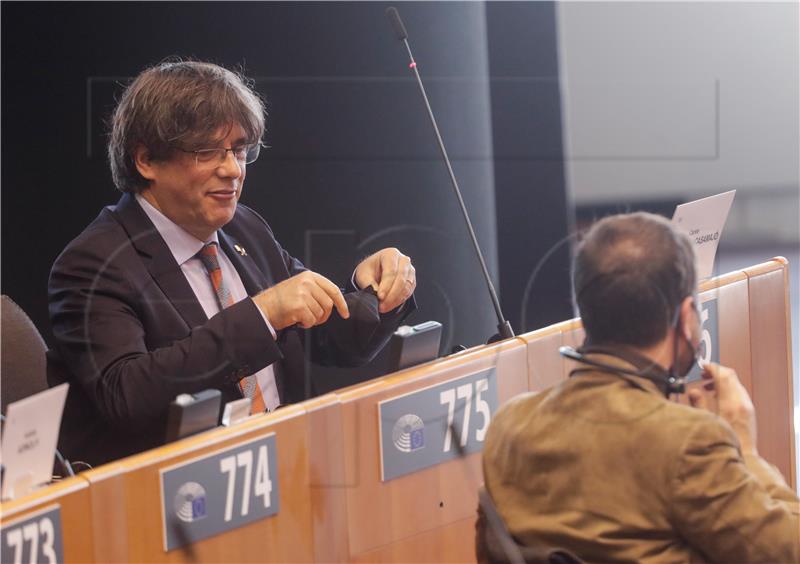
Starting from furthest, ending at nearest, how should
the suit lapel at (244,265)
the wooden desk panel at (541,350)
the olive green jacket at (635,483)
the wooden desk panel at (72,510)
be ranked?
the suit lapel at (244,265) → the wooden desk panel at (541,350) → the wooden desk panel at (72,510) → the olive green jacket at (635,483)

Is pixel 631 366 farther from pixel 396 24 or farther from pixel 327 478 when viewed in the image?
pixel 396 24

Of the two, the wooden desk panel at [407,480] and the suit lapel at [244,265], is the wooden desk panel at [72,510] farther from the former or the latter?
the suit lapel at [244,265]

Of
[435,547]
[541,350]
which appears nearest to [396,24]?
[541,350]

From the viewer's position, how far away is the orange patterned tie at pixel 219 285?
224cm

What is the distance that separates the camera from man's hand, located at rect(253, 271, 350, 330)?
2053 millimetres

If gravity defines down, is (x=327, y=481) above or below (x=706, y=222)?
below

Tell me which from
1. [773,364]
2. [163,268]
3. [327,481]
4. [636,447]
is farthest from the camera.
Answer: [773,364]

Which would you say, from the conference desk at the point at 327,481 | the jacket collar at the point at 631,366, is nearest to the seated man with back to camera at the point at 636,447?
the jacket collar at the point at 631,366

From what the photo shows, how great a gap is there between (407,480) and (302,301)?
358mm

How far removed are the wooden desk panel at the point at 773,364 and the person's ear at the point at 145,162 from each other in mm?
1289

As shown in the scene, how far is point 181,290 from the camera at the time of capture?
2211 mm

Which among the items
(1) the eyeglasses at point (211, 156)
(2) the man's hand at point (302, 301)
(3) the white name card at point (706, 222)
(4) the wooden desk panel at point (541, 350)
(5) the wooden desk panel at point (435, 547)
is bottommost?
(5) the wooden desk panel at point (435, 547)

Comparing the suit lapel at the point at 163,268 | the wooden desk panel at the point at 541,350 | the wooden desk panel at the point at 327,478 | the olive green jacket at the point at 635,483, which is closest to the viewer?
the olive green jacket at the point at 635,483

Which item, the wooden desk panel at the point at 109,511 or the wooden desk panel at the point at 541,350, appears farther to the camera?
the wooden desk panel at the point at 541,350
